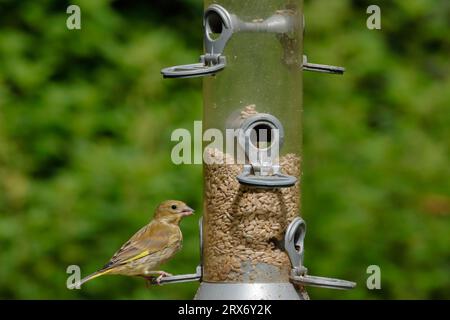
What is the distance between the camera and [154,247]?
6.88m

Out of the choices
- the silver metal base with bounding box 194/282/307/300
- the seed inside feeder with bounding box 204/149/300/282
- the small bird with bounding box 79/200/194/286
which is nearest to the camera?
the silver metal base with bounding box 194/282/307/300

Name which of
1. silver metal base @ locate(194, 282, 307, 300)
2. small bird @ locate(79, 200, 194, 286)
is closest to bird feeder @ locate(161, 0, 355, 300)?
silver metal base @ locate(194, 282, 307, 300)

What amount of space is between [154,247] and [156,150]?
2.70 meters

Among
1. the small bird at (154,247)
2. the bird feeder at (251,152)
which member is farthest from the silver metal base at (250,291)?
the small bird at (154,247)

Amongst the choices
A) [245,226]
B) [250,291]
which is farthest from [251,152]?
[250,291]

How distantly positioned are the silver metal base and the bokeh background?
2.79m

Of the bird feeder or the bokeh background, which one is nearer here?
A: the bird feeder

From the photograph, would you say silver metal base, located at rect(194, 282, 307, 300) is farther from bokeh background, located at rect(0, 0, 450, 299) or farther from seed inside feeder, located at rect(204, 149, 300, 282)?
bokeh background, located at rect(0, 0, 450, 299)

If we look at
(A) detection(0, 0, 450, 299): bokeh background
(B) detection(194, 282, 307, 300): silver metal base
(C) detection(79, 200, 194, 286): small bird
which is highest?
Result: (A) detection(0, 0, 450, 299): bokeh background

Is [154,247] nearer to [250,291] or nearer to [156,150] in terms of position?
[250,291]

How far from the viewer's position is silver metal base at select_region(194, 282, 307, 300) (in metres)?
6.20

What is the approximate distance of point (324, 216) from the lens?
9.68 metres

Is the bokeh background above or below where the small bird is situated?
above

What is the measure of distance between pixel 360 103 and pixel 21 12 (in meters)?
2.53
